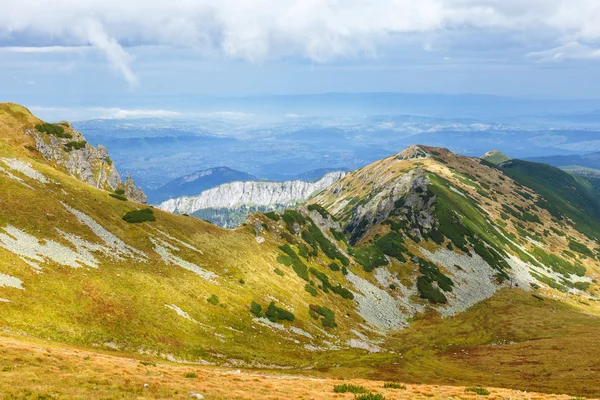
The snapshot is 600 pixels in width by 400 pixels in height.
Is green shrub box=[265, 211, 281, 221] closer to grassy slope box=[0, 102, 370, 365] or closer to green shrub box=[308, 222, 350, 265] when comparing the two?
green shrub box=[308, 222, 350, 265]

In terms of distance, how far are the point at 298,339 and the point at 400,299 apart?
2215 inches

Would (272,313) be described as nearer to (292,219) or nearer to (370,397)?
(370,397)

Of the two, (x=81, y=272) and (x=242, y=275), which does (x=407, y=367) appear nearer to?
(x=242, y=275)

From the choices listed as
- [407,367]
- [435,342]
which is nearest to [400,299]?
[435,342]

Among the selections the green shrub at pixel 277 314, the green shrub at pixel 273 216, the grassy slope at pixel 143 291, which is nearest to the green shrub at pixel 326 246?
the green shrub at pixel 273 216

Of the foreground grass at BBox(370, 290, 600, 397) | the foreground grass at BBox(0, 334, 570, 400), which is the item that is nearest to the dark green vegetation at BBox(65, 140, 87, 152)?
the foreground grass at BBox(0, 334, 570, 400)

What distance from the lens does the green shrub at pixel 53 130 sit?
107m

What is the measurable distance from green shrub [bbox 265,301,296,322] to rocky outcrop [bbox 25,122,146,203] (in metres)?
74.9

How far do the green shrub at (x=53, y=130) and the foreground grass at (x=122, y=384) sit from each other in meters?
93.6

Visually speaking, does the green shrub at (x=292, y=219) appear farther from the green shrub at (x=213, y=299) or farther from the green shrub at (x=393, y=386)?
the green shrub at (x=393, y=386)

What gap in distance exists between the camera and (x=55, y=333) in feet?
126

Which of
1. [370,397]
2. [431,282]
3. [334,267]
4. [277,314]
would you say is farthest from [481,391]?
[431,282]

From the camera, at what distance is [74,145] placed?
115000mm

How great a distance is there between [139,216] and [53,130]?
60050mm
